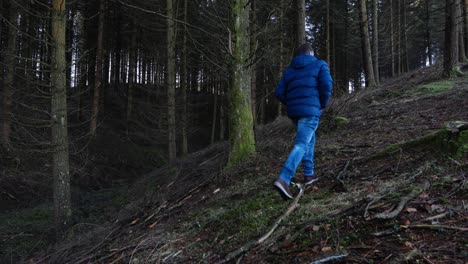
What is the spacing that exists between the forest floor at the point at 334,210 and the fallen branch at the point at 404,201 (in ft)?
0.04

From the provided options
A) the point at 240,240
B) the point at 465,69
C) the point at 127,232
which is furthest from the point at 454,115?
the point at 465,69

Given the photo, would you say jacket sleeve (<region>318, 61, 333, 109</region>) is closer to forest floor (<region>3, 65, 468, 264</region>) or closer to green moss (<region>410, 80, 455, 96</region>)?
forest floor (<region>3, 65, 468, 264</region>)

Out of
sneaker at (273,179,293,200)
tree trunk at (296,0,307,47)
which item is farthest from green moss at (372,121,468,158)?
tree trunk at (296,0,307,47)

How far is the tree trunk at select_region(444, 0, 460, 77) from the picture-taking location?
1099 cm

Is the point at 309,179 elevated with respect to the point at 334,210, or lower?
elevated

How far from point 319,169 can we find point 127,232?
322cm

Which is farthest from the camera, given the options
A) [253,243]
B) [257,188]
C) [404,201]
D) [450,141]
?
[257,188]

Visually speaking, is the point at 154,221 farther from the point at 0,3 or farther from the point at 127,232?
the point at 0,3

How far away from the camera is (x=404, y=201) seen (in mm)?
3539

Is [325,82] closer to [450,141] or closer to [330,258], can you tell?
[450,141]

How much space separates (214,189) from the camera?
6.47 m

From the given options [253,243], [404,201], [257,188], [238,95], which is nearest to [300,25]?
[238,95]

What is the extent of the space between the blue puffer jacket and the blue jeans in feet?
0.40

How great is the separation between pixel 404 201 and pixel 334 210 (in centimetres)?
73
